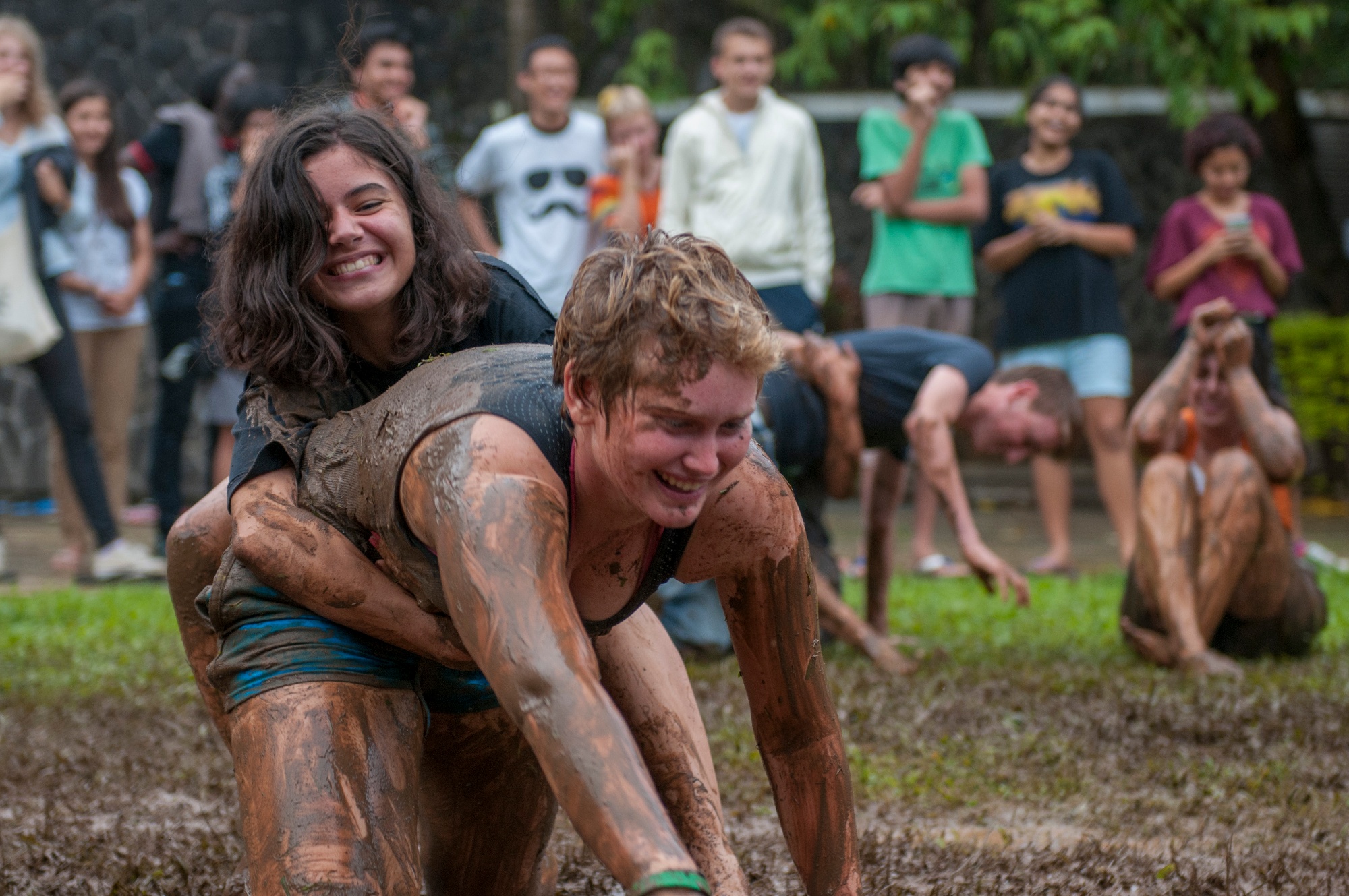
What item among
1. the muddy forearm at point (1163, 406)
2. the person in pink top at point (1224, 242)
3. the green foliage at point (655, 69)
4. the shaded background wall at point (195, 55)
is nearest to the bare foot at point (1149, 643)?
the muddy forearm at point (1163, 406)

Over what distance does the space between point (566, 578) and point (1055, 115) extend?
20.2 feet

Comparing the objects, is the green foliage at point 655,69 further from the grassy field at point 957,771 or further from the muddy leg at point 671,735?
the muddy leg at point 671,735

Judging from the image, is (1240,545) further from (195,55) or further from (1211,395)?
(195,55)

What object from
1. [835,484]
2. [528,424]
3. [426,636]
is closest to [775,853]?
[426,636]

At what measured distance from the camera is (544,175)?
712 cm

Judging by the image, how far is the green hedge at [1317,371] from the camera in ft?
35.3

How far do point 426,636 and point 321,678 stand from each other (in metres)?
0.21

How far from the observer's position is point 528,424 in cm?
229

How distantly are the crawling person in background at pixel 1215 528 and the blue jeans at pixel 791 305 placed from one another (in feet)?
6.03

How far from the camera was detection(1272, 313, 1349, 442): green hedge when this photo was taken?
10.8 meters

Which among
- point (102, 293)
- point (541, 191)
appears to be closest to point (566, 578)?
point (541, 191)

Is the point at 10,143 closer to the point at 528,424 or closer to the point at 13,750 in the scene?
the point at 13,750

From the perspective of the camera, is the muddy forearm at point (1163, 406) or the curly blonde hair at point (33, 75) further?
the curly blonde hair at point (33, 75)

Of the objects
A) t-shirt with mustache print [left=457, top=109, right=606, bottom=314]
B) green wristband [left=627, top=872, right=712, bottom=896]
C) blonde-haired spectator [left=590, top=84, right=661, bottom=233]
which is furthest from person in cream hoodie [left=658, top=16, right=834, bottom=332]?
green wristband [left=627, top=872, right=712, bottom=896]
